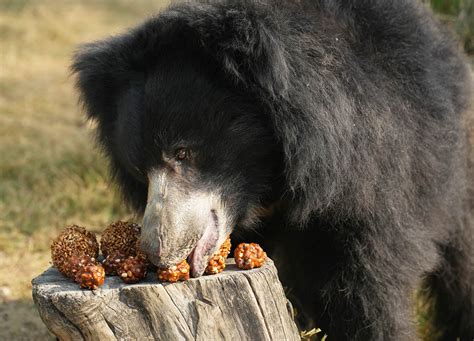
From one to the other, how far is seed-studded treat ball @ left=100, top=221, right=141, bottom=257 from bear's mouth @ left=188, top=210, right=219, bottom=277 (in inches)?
9.7

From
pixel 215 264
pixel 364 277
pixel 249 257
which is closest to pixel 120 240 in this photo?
pixel 215 264

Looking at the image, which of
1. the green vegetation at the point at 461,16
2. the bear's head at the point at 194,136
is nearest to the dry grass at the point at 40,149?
the bear's head at the point at 194,136

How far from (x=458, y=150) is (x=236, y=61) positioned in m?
1.27

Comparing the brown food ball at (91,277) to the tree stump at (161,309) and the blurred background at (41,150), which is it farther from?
the blurred background at (41,150)

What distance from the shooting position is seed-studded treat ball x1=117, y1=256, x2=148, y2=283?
2.69m

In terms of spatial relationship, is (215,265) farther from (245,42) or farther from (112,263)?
(245,42)

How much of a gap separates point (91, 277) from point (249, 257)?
58 centimetres

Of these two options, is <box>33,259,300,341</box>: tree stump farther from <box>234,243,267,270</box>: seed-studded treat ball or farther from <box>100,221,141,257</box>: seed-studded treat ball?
<box>100,221,141,257</box>: seed-studded treat ball

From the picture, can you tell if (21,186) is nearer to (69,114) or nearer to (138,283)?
(69,114)

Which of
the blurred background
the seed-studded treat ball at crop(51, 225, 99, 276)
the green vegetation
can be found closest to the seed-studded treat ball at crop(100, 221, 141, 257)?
the seed-studded treat ball at crop(51, 225, 99, 276)

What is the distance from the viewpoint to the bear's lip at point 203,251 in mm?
2809

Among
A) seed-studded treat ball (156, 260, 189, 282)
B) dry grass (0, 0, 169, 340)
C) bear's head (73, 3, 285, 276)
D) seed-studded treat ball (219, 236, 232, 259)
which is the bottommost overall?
dry grass (0, 0, 169, 340)

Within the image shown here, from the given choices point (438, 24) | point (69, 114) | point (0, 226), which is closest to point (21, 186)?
point (0, 226)

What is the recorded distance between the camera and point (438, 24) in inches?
151
